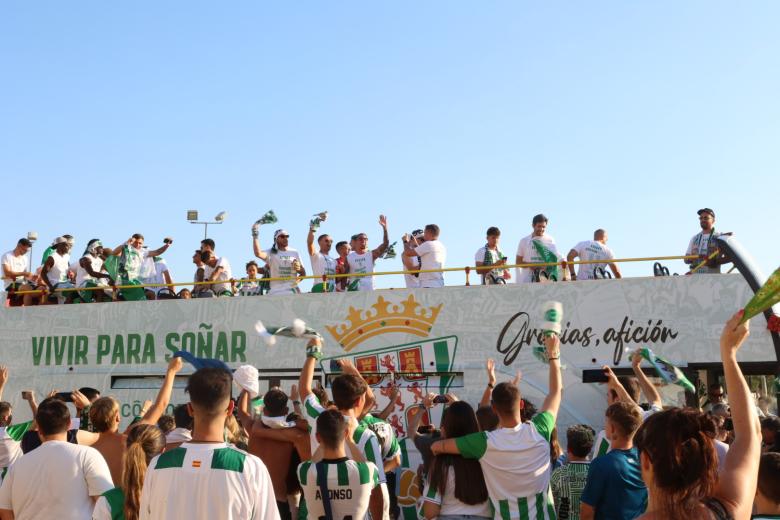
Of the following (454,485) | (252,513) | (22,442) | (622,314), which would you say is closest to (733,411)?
(252,513)

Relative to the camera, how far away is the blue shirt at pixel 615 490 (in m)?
4.39

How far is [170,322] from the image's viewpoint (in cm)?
1489

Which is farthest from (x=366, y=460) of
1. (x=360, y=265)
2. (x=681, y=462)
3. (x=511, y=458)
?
(x=360, y=265)

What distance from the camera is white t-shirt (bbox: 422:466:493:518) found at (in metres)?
4.85

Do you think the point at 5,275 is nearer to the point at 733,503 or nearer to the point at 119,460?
the point at 119,460

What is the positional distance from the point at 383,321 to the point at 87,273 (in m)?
5.64

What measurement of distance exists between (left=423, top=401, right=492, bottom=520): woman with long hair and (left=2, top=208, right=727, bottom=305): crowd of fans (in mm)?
7907

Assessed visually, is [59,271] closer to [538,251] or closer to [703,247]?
[538,251]

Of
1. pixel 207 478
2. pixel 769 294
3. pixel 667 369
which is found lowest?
pixel 667 369

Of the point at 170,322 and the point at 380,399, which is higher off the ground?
the point at 170,322

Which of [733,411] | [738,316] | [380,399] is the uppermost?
[738,316]

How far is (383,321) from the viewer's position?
13.7m

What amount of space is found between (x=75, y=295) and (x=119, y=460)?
11617 millimetres

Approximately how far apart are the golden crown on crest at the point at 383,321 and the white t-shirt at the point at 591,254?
2.20 m
